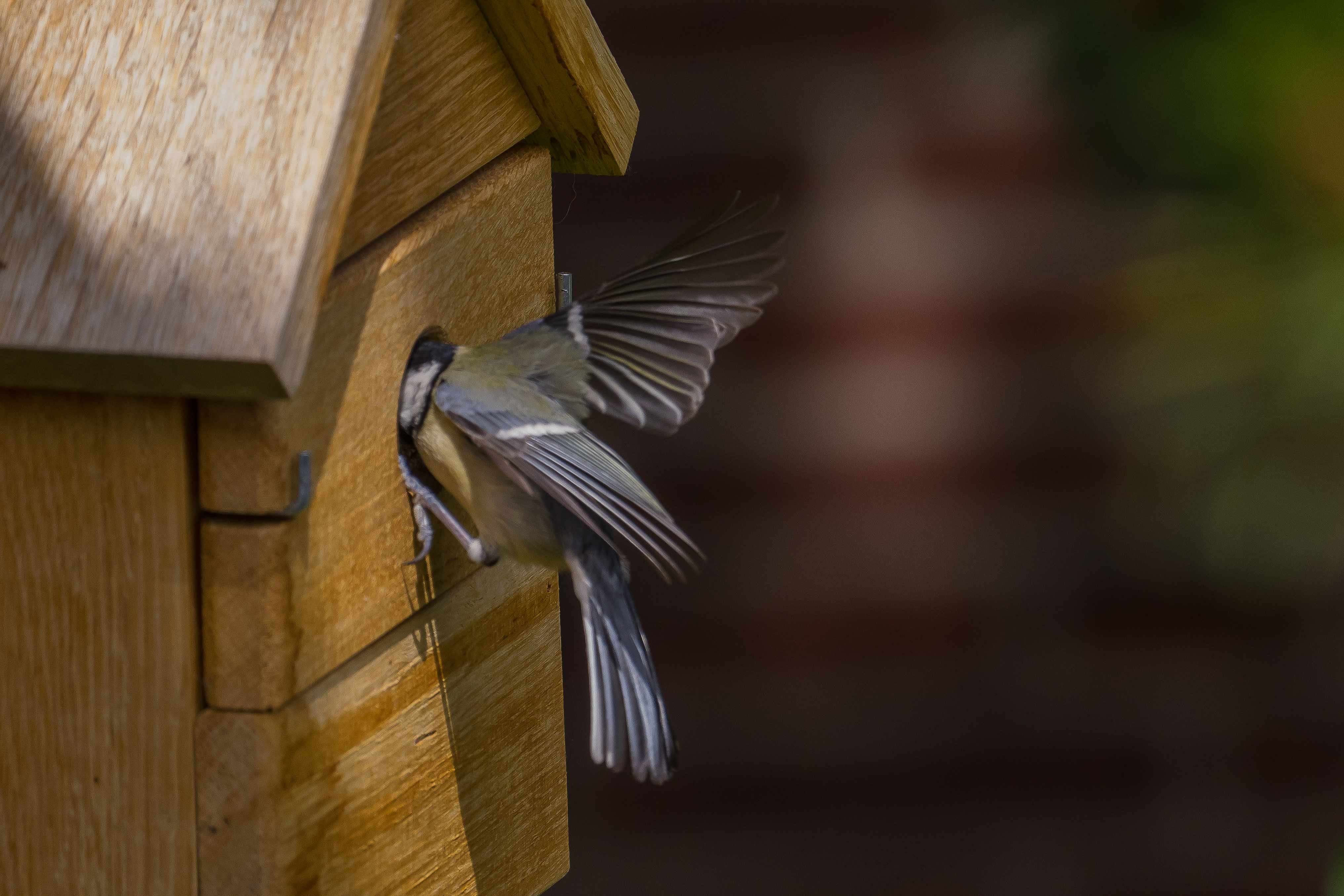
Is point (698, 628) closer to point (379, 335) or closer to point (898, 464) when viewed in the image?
point (898, 464)

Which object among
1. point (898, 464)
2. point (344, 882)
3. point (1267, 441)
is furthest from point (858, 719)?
point (1267, 441)

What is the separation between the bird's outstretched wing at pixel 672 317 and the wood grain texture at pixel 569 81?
198mm

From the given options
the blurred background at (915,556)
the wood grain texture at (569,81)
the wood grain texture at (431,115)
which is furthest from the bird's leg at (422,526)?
the blurred background at (915,556)

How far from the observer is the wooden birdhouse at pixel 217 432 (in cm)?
103

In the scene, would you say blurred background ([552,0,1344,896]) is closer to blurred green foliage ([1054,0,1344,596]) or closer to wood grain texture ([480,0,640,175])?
wood grain texture ([480,0,640,175])

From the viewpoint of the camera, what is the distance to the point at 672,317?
57.0 inches

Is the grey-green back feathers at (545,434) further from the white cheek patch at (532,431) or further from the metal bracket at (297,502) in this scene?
the metal bracket at (297,502)

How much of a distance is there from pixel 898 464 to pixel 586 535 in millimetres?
1322

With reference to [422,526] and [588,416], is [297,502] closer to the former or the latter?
[422,526]

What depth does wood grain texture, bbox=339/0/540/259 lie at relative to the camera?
1249 millimetres

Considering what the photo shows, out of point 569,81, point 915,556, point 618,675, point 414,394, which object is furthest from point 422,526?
point 915,556

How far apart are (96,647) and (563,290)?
0.65 meters

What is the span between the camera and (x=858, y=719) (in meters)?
2.75

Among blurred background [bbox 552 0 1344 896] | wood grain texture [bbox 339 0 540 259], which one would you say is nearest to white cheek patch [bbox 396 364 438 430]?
wood grain texture [bbox 339 0 540 259]
